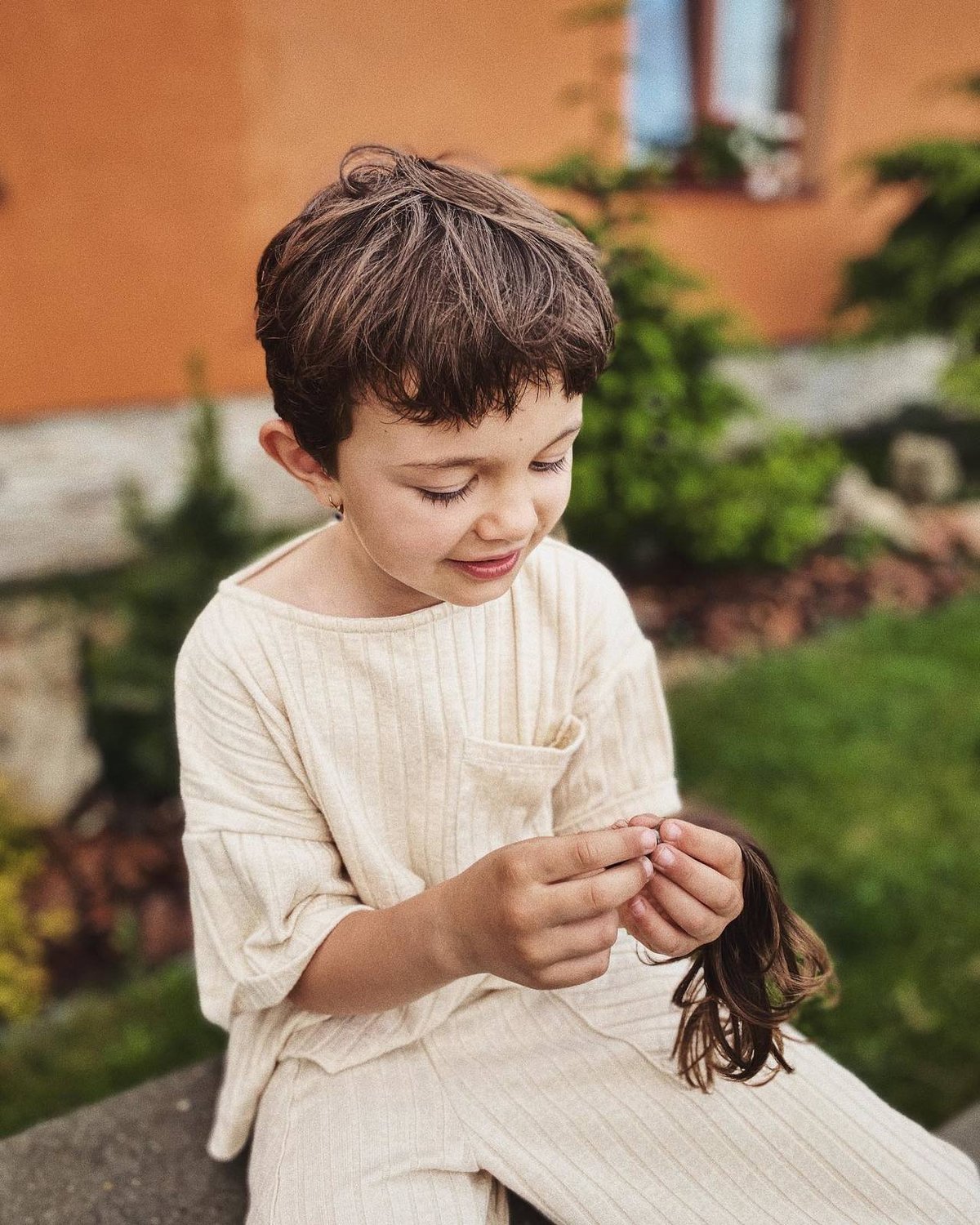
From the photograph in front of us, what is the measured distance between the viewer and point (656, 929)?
128 centimetres

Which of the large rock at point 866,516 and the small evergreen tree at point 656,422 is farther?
the large rock at point 866,516

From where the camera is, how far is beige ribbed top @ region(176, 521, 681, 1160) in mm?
1413

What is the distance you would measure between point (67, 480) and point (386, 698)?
4.03m

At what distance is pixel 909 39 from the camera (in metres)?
7.26

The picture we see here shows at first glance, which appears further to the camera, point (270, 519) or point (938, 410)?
point (938, 410)

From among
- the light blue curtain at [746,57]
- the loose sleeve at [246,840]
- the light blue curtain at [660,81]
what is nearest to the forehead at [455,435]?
the loose sleeve at [246,840]

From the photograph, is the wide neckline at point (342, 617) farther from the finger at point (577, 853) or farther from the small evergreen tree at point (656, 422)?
the small evergreen tree at point (656, 422)

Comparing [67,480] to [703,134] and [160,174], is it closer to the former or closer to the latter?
[160,174]

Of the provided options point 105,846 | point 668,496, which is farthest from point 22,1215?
point 668,496

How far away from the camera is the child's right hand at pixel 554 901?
1.17 m

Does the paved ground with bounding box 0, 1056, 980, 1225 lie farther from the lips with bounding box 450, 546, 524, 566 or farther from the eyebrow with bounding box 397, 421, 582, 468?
the eyebrow with bounding box 397, 421, 582, 468

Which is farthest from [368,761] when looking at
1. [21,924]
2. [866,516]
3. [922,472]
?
[922,472]

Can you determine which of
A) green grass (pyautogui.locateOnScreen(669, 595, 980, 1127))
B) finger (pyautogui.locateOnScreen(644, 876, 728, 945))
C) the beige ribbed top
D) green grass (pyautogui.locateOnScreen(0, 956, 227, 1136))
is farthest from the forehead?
green grass (pyautogui.locateOnScreen(0, 956, 227, 1136))

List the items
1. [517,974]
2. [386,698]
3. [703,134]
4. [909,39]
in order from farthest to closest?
[909,39] → [703,134] → [386,698] → [517,974]
